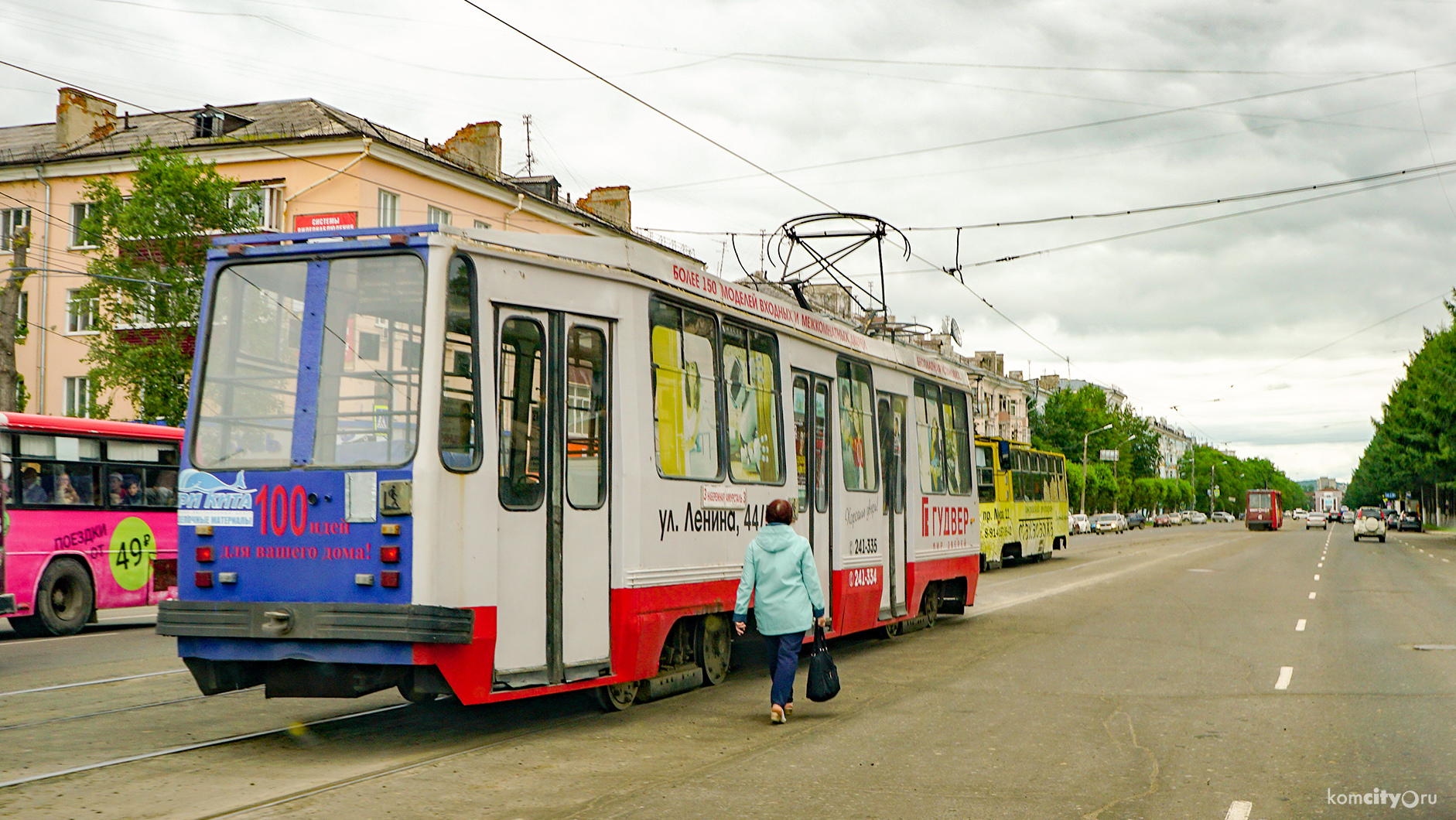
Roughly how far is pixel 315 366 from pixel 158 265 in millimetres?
21693

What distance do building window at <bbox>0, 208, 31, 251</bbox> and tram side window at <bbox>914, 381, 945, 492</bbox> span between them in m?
33.6

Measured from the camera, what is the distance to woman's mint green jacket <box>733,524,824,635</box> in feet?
30.3

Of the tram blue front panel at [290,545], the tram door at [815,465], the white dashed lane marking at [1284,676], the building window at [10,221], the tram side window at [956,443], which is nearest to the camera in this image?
the tram blue front panel at [290,545]

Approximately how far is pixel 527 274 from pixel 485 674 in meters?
2.65

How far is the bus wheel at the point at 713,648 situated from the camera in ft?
34.6

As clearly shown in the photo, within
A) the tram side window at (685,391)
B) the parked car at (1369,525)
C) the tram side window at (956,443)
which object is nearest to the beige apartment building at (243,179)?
the tram side window at (956,443)

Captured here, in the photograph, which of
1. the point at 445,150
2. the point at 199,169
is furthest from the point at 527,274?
the point at 445,150

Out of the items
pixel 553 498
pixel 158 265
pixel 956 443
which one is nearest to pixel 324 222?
pixel 553 498

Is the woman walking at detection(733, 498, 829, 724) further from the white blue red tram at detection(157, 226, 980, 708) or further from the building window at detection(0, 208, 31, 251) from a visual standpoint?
the building window at detection(0, 208, 31, 251)

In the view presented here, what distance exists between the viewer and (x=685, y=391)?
993 centimetres

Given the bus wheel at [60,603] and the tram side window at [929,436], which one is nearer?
the tram side window at [929,436]

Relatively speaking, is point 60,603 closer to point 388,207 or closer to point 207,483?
point 207,483

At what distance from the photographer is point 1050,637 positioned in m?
15.2

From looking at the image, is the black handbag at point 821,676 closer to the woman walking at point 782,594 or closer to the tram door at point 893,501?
the woman walking at point 782,594
